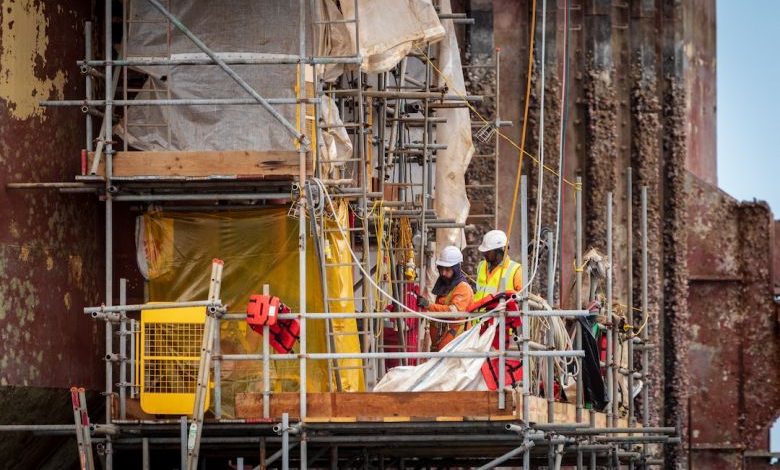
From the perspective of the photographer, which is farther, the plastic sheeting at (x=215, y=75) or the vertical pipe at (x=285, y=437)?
the plastic sheeting at (x=215, y=75)

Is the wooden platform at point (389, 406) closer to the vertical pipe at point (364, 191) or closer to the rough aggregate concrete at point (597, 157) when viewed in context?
the vertical pipe at point (364, 191)

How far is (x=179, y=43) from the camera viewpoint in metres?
24.6

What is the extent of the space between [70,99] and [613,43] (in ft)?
51.0

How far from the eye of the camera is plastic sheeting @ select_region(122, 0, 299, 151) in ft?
80.2

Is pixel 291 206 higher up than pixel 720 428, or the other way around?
pixel 291 206

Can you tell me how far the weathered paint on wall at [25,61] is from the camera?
75.8 ft

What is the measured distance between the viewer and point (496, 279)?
968 inches

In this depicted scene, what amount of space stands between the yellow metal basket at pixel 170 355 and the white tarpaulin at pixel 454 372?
195 cm

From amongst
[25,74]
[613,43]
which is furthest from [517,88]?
[25,74]

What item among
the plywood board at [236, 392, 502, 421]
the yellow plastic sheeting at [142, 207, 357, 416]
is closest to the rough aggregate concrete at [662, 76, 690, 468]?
the yellow plastic sheeting at [142, 207, 357, 416]

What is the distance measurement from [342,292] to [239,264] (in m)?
1.22

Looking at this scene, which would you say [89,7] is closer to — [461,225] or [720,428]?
[461,225]

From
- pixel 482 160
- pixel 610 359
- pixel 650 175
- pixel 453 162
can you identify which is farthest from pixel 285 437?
pixel 650 175

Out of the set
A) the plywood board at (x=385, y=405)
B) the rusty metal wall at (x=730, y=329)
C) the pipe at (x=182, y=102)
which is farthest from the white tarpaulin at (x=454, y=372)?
the rusty metal wall at (x=730, y=329)
